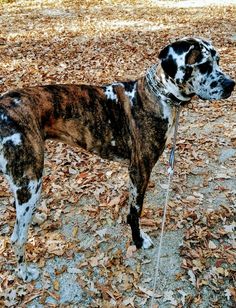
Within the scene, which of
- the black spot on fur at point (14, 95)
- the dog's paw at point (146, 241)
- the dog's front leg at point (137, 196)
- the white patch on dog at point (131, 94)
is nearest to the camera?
the black spot on fur at point (14, 95)

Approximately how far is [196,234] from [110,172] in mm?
1683

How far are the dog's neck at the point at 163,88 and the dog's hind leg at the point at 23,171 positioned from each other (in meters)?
1.21

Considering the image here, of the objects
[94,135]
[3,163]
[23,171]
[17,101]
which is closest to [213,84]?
[94,135]

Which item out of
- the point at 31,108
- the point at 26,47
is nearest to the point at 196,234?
the point at 31,108

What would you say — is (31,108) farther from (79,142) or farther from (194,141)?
(194,141)

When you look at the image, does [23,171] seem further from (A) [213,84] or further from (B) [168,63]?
(A) [213,84]

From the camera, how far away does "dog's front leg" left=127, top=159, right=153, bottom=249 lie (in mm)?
3758

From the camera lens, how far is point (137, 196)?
3.92m

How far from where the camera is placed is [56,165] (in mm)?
5574

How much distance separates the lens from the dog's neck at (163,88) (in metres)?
3.37

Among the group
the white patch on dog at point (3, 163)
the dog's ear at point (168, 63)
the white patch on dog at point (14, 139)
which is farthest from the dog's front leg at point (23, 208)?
the dog's ear at point (168, 63)

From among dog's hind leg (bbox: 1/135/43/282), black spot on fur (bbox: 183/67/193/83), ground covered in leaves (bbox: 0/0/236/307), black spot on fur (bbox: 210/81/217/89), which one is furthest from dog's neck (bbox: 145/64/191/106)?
ground covered in leaves (bbox: 0/0/236/307)

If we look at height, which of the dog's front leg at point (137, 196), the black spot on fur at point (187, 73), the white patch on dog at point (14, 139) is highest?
the black spot on fur at point (187, 73)

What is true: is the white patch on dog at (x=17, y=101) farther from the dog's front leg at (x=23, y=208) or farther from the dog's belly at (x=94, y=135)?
the dog's front leg at (x=23, y=208)
